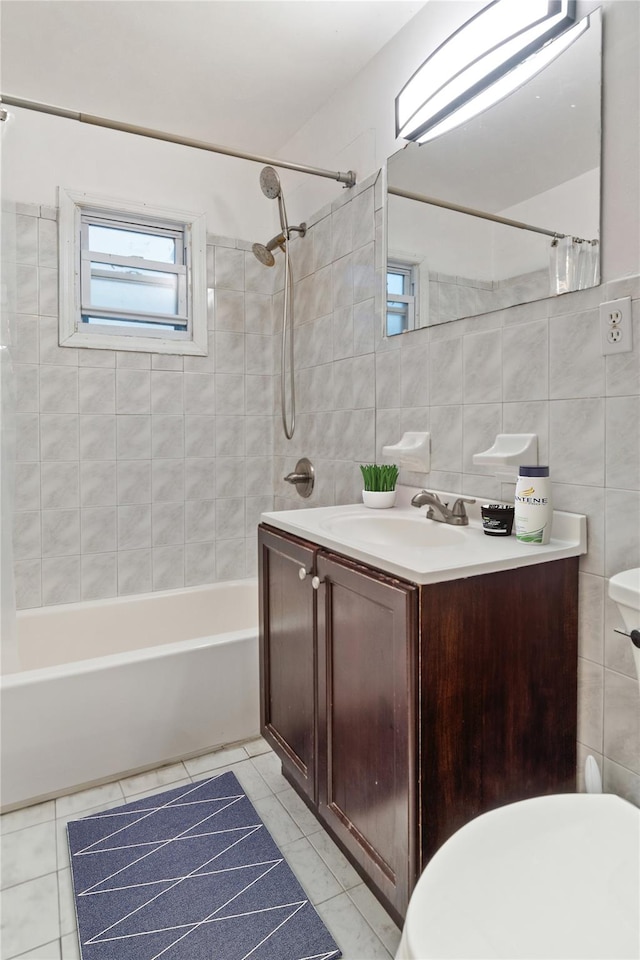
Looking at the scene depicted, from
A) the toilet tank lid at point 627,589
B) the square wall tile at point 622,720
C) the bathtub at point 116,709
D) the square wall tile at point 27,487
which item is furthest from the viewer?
the square wall tile at point 27,487

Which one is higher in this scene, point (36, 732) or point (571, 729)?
point (571, 729)

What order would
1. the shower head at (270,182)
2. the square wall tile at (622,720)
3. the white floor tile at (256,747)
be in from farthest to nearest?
the shower head at (270,182), the white floor tile at (256,747), the square wall tile at (622,720)

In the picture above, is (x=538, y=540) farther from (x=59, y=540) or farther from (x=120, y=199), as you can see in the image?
(x=120, y=199)

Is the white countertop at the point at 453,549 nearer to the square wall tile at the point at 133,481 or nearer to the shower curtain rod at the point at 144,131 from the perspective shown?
the square wall tile at the point at 133,481

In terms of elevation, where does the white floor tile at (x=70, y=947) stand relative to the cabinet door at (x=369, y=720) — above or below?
below

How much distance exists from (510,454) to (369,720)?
28.2 inches

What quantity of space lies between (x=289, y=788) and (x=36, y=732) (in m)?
0.79

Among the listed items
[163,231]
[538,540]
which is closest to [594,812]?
[538,540]

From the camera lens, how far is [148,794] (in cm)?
177

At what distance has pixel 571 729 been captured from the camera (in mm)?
1293

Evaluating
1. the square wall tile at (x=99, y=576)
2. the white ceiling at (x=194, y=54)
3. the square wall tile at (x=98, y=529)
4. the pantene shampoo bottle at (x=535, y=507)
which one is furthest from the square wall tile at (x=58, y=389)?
the pantene shampoo bottle at (x=535, y=507)

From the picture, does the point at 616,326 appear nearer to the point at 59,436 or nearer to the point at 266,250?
the point at 266,250

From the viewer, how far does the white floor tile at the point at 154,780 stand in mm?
Answer: 1798

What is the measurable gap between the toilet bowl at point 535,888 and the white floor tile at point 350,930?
56cm
